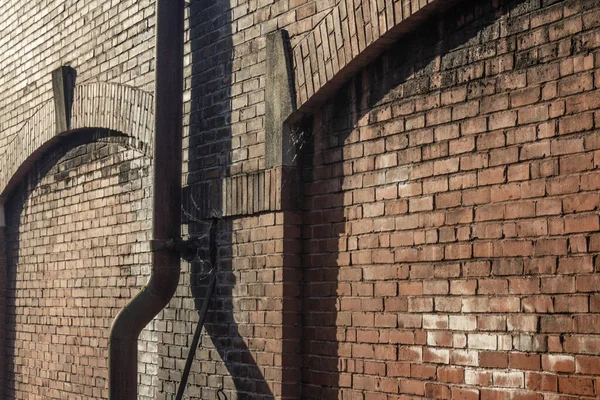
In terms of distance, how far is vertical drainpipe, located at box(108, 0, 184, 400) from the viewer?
6.02 metres

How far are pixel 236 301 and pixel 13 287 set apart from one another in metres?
3.98

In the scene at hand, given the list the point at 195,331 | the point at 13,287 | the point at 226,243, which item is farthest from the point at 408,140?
the point at 13,287

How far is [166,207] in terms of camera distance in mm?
6023

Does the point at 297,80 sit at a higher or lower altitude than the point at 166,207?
higher

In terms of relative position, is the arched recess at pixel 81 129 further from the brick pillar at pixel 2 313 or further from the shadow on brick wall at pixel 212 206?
the shadow on brick wall at pixel 212 206

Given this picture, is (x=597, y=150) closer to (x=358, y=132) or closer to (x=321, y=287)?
(x=358, y=132)

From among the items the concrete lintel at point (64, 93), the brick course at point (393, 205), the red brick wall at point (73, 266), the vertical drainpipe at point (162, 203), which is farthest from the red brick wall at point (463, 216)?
the concrete lintel at point (64, 93)

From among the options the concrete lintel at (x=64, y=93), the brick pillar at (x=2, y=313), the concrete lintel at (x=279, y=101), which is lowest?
the brick pillar at (x=2, y=313)

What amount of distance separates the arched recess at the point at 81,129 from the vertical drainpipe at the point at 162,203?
36cm

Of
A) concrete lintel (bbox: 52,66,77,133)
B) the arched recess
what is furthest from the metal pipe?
concrete lintel (bbox: 52,66,77,133)

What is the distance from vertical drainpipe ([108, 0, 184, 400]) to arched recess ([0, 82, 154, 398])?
0.36m

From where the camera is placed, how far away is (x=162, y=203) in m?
6.02

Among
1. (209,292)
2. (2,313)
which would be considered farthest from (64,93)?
(209,292)

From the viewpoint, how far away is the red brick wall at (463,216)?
3816 millimetres
